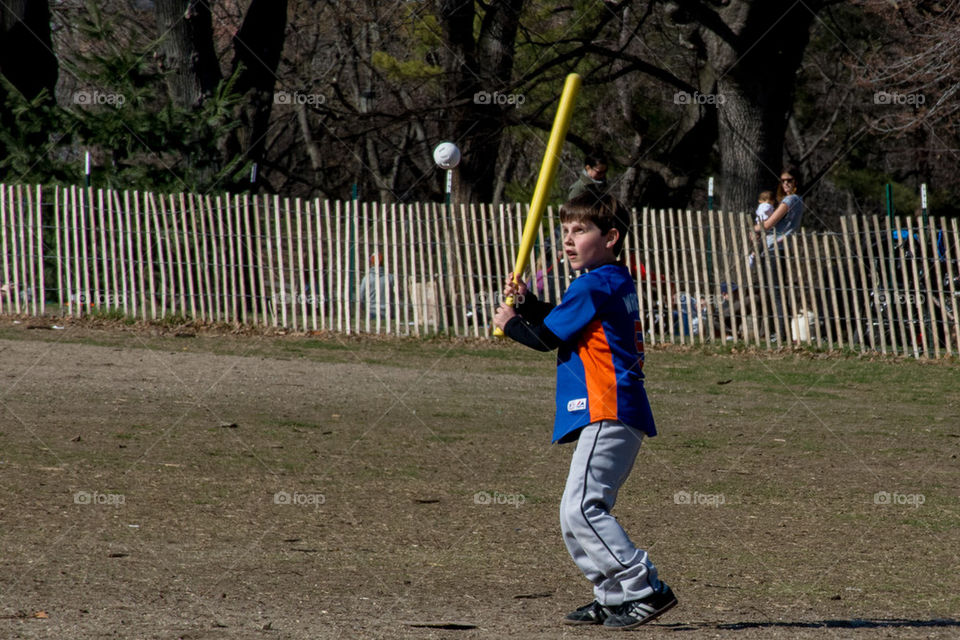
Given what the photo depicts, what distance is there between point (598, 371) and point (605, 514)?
0.52 metres

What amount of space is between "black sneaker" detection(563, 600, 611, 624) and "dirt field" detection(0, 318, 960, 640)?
0.07m

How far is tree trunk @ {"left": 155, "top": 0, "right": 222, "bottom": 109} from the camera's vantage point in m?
20.9

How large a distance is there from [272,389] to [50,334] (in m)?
5.11

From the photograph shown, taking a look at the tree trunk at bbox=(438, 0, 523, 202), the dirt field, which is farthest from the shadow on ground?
the tree trunk at bbox=(438, 0, 523, 202)

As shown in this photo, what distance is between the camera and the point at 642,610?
4.57 metres

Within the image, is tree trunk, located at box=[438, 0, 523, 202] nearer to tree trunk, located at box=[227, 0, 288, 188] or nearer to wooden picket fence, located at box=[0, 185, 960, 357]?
tree trunk, located at box=[227, 0, 288, 188]

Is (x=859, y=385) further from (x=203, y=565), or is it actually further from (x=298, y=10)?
(x=298, y=10)

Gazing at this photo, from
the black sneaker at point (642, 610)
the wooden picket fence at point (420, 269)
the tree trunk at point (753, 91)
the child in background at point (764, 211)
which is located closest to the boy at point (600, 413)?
the black sneaker at point (642, 610)

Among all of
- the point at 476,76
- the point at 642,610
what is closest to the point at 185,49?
the point at 476,76

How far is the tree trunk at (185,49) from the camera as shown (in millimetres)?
20891

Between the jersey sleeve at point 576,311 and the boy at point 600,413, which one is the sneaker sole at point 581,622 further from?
the jersey sleeve at point 576,311

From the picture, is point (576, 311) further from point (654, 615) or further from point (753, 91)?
point (753, 91)

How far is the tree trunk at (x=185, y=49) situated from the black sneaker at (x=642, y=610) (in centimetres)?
1748

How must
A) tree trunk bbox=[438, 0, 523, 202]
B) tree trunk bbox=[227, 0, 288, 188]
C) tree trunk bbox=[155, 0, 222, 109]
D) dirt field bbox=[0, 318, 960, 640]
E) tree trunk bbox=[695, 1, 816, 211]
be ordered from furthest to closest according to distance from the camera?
tree trunk bbox=[227, 0, 288, 188], tree trunk bbox=[438, 0, 523, 202], tree trunk bbox=[155, 0, 222, 109], tree trunk bbox=[695, 1, 816, 211], dirt field bbox=[0, 318, 960, 640]
